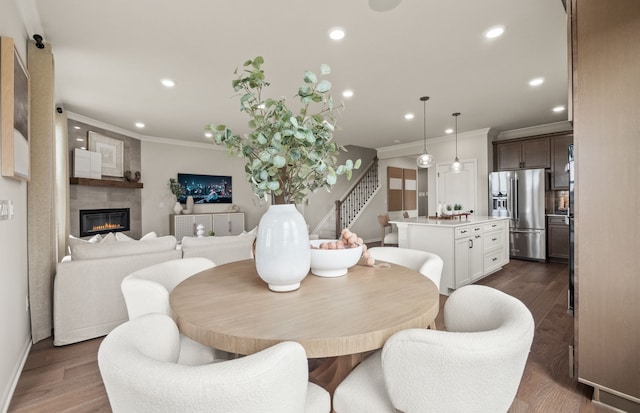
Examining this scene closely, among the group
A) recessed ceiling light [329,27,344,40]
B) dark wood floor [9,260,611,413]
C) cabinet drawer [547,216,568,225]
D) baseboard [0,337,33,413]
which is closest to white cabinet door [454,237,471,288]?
dark wood floor [9,260,611,413]

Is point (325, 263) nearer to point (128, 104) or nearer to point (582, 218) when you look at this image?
point (582, 218)

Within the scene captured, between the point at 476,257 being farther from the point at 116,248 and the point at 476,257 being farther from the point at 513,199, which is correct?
the point at 116,248

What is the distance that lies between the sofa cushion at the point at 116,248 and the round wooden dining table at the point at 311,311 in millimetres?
1612

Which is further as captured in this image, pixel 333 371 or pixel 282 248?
pixel 333 371

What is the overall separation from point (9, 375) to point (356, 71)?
3.71m

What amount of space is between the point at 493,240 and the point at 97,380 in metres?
4.84

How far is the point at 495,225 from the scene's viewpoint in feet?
14.9

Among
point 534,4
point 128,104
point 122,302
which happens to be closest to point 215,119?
point 128,104

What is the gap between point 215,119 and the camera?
5.14 meters

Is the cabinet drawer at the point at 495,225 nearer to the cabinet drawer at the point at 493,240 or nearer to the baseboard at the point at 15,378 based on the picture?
the cabinet drawer at the point at 493,240

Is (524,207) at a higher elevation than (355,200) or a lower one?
lower

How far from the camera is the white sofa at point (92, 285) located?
7.77ft

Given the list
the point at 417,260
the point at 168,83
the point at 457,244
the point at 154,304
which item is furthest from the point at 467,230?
the point at 168,83

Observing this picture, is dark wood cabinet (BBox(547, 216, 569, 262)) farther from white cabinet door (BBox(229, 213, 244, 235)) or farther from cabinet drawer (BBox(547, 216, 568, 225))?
white cabinet door (BBox(229, 213, 244, 235))
